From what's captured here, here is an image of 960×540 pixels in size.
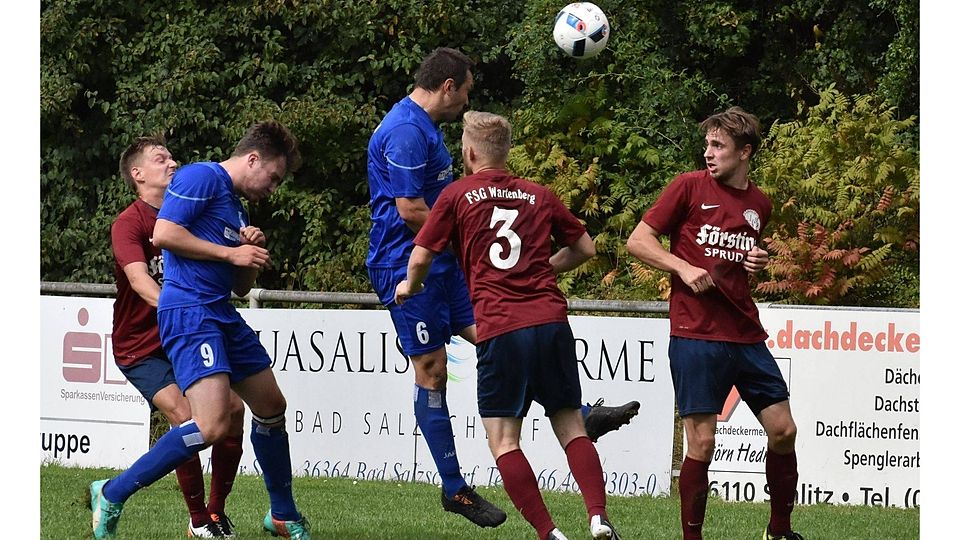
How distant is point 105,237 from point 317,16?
4.15 metres

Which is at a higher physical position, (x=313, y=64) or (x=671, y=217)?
(x=313, y=64)

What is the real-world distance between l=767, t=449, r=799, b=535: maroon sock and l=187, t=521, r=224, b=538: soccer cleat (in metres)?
2.90

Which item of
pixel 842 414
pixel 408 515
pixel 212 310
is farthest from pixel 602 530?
pixel 842 414

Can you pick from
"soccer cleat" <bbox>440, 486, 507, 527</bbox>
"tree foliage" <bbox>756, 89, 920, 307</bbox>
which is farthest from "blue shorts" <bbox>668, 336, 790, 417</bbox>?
"tree foliage" <bbox>756, 89, 920, 307</bbox>

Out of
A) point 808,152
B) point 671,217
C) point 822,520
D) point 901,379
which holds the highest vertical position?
point 808,152

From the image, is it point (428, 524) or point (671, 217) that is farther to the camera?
point (428, 524)

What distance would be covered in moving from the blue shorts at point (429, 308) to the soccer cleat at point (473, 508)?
2.75 ft

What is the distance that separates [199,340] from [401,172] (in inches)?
56.3

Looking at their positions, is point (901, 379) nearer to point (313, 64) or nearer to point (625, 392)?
point (625, 392)

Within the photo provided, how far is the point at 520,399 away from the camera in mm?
6281

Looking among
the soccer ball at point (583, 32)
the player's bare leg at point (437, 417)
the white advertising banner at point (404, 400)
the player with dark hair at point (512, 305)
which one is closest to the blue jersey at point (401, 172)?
the player's bare leg at point (437, 417)

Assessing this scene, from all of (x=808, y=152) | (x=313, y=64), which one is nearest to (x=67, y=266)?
(x=313, y=64)

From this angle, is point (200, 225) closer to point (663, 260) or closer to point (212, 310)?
point (212, 310)

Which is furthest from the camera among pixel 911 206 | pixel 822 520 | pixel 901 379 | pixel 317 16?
pixel 317 16
